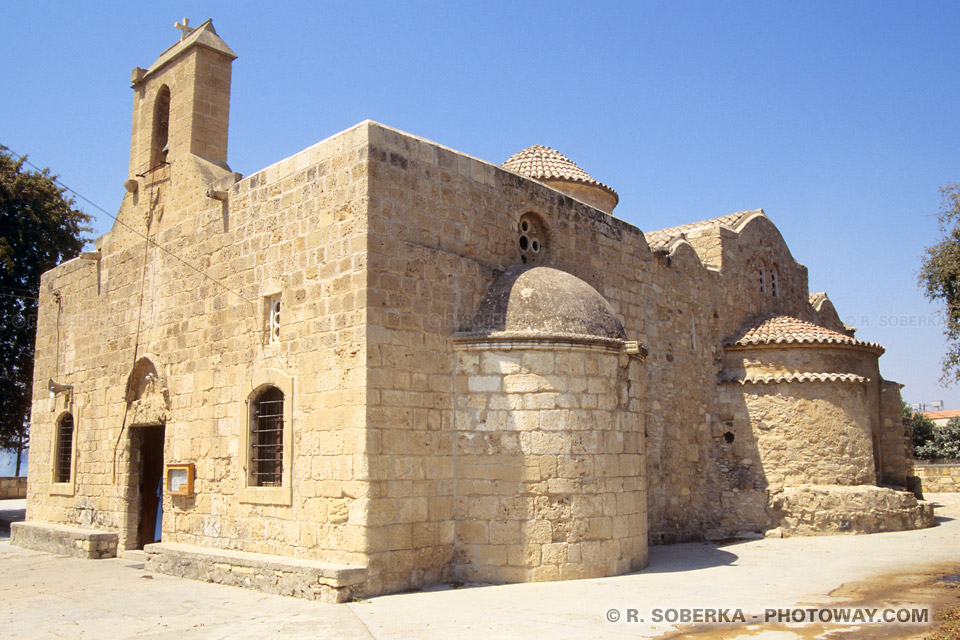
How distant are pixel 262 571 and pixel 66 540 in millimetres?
5257

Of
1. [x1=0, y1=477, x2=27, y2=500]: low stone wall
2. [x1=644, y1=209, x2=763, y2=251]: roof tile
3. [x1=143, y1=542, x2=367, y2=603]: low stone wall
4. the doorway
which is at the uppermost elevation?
[x1=644, y1=209, x2=763, y2=251]: roof tile

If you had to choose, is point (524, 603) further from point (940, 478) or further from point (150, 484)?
point (940, 478)

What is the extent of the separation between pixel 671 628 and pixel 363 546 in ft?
9.36

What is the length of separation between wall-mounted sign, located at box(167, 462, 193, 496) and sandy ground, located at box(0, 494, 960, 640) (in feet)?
3.32

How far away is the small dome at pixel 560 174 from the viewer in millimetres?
13984

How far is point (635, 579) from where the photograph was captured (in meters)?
7.88

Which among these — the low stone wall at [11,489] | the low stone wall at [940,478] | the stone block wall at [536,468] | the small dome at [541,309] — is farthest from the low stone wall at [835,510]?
the low stone wall at [11,489]

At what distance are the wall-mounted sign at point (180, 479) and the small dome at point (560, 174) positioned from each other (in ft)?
25.4

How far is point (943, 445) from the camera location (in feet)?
94.2

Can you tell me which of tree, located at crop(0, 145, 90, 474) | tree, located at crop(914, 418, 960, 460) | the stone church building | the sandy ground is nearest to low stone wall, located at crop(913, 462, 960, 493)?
the stone church building

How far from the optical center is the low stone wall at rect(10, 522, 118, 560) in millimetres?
10539

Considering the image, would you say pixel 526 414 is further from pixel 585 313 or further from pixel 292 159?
pixel 292 159

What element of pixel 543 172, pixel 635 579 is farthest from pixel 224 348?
pixel 543 172

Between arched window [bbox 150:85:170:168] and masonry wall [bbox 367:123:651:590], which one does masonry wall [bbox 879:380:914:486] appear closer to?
masonry wall [bbox 367:123:651:590]
